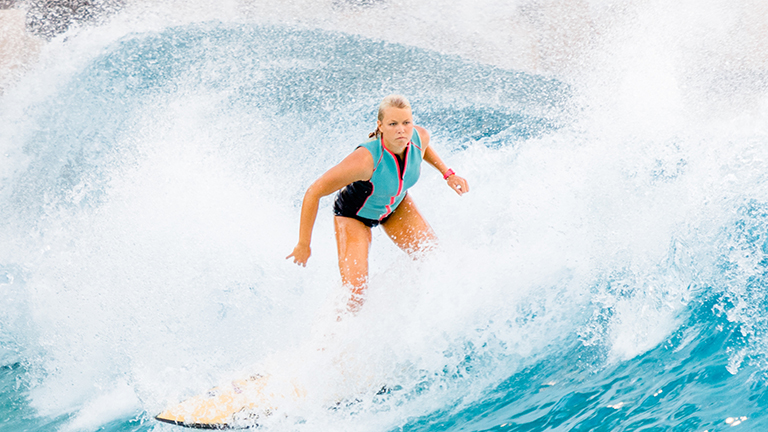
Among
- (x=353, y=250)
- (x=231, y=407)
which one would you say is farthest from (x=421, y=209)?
(x=231, y=407)

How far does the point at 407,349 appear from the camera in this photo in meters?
2.69

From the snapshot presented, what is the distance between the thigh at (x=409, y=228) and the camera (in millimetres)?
2818

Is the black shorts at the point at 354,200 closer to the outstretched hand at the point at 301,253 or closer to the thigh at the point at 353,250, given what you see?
the thigh at the point at 353,250

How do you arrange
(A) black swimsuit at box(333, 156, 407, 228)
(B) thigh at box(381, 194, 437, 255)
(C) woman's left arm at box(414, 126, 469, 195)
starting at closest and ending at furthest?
1. (A) black swimsuit at box(333, 156, 407, 228)
2. (C) woman's left arm at box(414, 126, 469, 195)
3. (B) thigh at box(381, 194, 437, 255)

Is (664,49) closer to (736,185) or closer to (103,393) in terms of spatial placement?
(736,185)

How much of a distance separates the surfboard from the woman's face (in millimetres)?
1244

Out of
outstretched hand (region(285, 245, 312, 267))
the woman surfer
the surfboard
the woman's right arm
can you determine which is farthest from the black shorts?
the surfboard

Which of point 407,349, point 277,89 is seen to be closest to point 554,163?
point 407,349

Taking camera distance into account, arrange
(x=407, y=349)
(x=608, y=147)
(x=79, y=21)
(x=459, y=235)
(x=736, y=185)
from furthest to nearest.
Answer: (x=79, y=21), (x=608, y=147), (x=459, y=235), (x=736, y=185), (x=407, y=349)

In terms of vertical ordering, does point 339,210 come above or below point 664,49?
below

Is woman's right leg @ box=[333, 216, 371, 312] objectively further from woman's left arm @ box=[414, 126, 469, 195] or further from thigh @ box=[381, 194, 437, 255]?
woman's left arm @ box=[414, 126, 469, 195]

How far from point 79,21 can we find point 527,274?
484 centimetres

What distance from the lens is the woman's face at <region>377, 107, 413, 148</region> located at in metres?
2.30

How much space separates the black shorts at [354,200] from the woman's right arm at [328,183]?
140 millimetres
